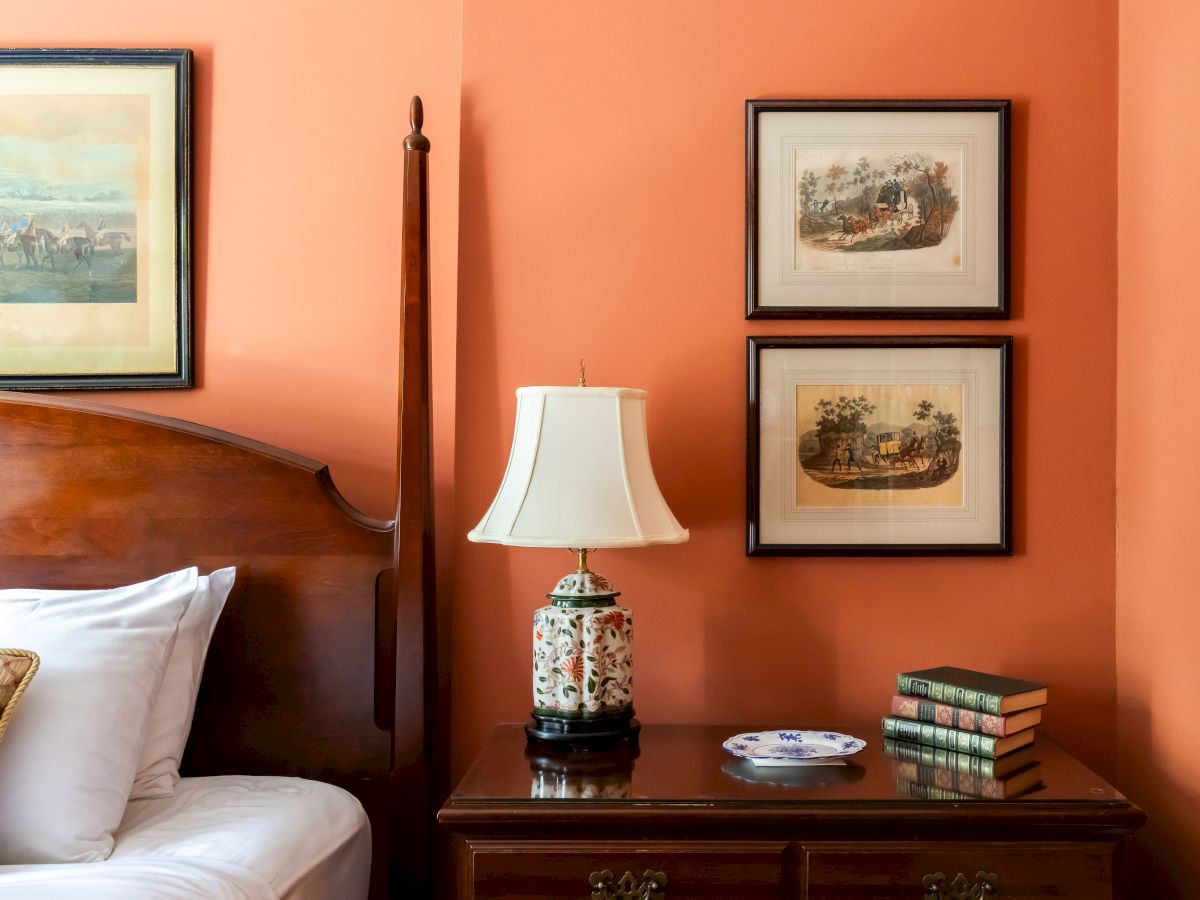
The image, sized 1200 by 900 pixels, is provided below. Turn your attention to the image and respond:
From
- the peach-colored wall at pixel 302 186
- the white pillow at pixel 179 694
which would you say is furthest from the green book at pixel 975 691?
the white pillow at pixel 179 694

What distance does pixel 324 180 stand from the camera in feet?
6.75

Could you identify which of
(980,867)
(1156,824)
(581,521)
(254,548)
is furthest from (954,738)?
(254,548)

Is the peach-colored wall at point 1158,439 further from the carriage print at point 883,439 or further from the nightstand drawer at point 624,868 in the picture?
the nightstand drawer at point 624,868

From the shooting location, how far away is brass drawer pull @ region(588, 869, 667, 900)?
145 cm

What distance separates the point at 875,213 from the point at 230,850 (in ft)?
5.19

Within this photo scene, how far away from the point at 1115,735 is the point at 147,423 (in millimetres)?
1959

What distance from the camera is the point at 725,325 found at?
6.48ft

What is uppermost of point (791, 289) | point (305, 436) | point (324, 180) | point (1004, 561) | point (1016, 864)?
point (324, 180)

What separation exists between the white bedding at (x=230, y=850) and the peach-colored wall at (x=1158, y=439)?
141 centimetres

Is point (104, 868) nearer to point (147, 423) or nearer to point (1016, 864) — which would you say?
point (147, 423)

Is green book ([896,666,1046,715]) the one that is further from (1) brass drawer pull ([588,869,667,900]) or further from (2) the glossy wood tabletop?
(1) brass drawer pull ([588,869,667,900])

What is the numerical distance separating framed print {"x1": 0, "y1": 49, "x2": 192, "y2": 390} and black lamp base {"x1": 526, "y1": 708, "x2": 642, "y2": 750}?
1038 mm

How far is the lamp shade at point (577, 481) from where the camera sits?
1.63 metres

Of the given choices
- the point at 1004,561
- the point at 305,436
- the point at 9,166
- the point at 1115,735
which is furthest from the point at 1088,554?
the point at 9,166
